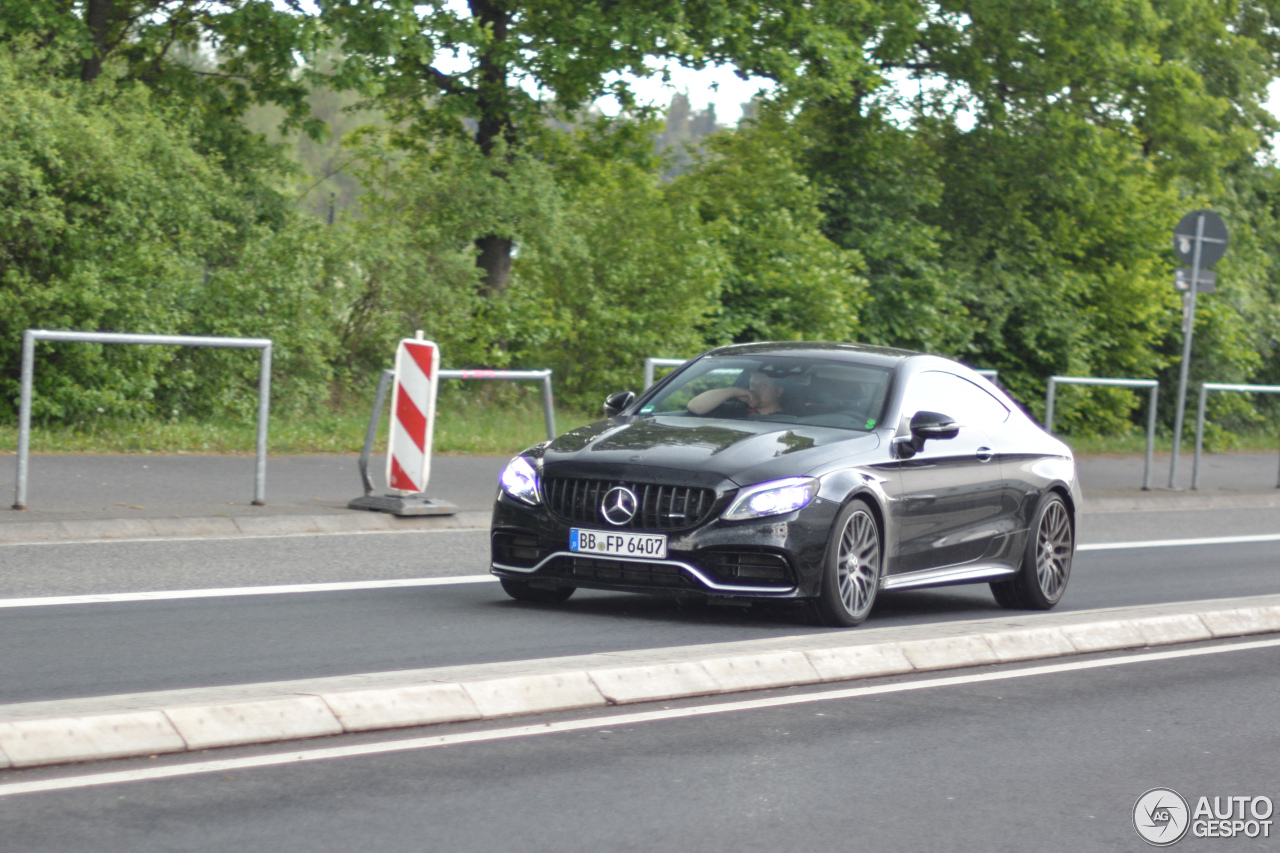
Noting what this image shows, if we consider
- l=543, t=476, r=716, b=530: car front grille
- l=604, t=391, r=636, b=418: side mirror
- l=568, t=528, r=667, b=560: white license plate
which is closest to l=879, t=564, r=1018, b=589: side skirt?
l=543, t=476, r=716, b=530: car front grille

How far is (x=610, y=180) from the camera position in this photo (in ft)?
79.7

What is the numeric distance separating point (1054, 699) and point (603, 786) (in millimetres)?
2731

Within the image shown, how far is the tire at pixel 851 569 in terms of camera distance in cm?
877

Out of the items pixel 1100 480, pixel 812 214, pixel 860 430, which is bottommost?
pixel 1100 480

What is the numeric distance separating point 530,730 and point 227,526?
6.44 m

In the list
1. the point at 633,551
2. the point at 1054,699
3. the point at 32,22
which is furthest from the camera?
the point at 32,22

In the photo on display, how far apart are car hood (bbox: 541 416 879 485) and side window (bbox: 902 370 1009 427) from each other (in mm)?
597

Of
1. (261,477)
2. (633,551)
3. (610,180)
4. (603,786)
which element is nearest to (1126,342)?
(610,180)

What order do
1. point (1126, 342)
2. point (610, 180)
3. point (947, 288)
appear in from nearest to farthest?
point (610, 180), point (947, 288), point (1126, 342)

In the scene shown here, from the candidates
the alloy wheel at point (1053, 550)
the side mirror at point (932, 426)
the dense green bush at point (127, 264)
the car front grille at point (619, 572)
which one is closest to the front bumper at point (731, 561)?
the car front grille at point (619, 572)

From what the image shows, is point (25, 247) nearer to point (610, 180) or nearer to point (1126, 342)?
point (610, 180)

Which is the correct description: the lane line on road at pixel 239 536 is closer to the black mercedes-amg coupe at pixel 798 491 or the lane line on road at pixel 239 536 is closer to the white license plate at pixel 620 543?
the black mercedes-amg coupe at pixel 798 491

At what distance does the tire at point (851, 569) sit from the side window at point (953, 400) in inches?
33.8

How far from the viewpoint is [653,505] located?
8641mm
